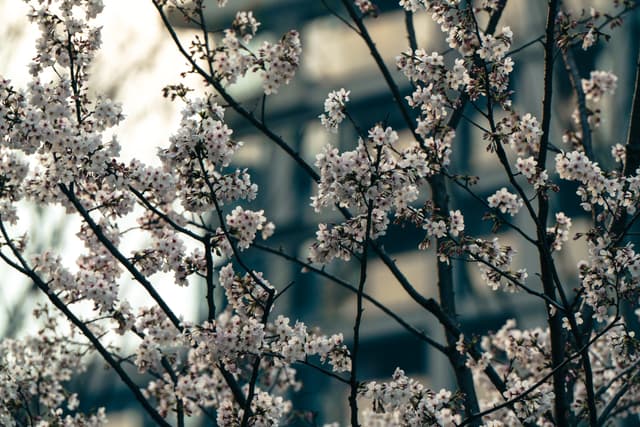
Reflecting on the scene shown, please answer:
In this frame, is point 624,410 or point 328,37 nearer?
point 624,410

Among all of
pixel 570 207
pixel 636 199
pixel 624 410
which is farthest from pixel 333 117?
pixel 570 207

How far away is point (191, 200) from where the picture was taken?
6.55 metres

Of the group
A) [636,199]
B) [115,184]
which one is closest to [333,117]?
[115,184]

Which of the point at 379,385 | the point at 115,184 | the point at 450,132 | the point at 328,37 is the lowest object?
the point at 379,385

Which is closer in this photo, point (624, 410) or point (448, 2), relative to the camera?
point (448, 2)

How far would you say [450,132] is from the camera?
24.3ft

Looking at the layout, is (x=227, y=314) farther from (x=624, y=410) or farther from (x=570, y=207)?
(x=570, y=207)

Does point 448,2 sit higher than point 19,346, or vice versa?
point 448,2

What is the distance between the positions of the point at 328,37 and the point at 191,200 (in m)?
31.2

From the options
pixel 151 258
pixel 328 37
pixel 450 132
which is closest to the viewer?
pixel 151 258

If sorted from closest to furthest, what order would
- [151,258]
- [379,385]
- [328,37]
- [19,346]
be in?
1. [379,385]
2. [151,258]
3. [19,346]
4. [328,37]

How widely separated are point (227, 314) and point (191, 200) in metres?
3.62

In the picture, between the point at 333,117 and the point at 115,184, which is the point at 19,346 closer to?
the point at 115,184

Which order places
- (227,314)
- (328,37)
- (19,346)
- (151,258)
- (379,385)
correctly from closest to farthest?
(379,385) < (151,258) < (19,346) < (227,314) < (328,37)
